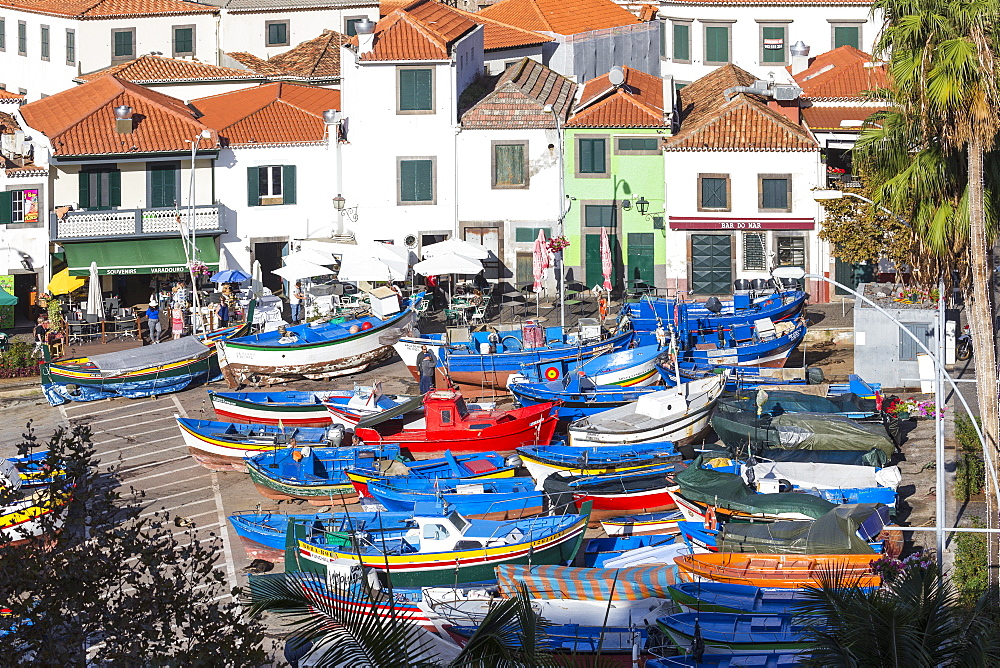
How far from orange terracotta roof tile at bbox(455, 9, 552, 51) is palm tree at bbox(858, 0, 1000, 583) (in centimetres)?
3118

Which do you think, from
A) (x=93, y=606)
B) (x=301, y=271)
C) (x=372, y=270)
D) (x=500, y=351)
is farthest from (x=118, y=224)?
(x=93, y=606)

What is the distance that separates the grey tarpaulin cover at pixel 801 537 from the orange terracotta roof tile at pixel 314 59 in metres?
38.2

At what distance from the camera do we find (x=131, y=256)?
5366 cm

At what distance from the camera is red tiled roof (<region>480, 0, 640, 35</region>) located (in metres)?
64.6

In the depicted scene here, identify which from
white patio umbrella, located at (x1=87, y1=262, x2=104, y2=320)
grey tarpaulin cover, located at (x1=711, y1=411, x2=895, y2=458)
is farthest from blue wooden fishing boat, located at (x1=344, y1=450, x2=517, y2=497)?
white patio umbrella, located at (x1=87, y1=262, x2=104, y2=320)

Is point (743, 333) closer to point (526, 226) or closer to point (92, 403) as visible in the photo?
point (526, 226)

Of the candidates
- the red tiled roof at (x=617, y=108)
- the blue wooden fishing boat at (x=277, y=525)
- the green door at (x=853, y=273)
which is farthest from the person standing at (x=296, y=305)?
the green door at (x=853, y=273)

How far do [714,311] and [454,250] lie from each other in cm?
969

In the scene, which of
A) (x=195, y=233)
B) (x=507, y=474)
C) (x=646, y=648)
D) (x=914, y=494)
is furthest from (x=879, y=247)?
(x=646, y=648)

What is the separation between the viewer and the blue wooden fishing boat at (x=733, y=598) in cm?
2531

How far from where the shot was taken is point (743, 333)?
45.5 meters

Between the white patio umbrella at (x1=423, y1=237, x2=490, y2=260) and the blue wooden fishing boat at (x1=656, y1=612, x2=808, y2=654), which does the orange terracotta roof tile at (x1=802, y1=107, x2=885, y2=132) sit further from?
the blue wooden fishing boat at (x1=656, y1=612, x2=808, y2=654)

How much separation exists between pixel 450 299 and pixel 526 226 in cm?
501

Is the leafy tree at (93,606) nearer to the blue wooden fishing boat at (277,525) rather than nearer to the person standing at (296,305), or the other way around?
the blue wooden fishing boat at (277,525)
